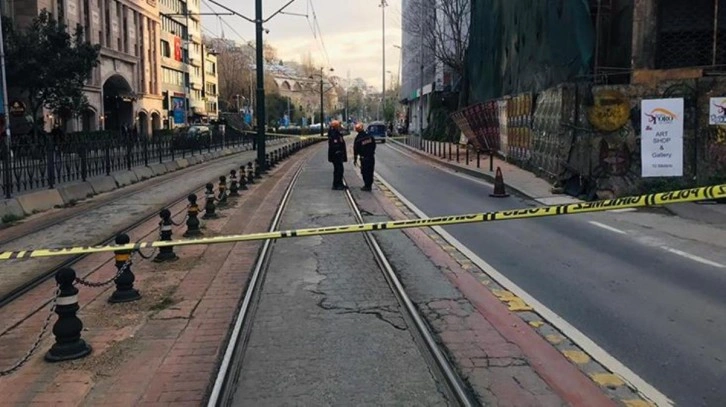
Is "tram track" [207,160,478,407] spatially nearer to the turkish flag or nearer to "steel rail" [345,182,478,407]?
"steel rail" [345,182,478,407]

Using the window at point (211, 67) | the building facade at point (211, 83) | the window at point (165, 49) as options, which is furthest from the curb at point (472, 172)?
the window at point (211, 67)

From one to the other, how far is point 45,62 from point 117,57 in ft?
76.8

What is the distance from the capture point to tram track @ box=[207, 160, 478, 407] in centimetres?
459

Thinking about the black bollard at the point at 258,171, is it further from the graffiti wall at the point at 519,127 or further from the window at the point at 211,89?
the window at the point at 211,89

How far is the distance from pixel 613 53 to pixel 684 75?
→ 15.7 feet

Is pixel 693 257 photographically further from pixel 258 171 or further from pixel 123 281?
pixel 258 171

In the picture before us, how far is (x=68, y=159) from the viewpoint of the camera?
57.1ft

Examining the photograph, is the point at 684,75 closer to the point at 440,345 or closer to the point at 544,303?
the point at 544,303

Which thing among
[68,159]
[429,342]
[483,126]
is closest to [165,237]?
[429,342]

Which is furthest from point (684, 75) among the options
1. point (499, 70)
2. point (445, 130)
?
point (445, 130)

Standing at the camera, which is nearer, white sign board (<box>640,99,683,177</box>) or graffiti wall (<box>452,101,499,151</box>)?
white sign board (<box>640,99,683,177</box>)

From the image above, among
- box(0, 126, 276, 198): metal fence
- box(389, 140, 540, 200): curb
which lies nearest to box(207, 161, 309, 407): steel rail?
box(0, 126, 276, 198): metal fence

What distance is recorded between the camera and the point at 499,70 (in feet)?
113

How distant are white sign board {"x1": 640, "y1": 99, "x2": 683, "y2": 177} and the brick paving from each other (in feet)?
31.0
